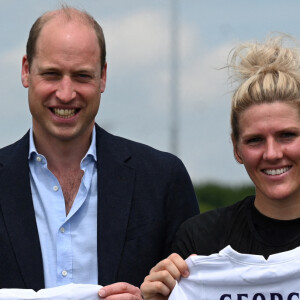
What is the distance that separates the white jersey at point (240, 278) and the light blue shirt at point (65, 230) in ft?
2.09

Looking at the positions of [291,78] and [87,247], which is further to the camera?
[87,247]

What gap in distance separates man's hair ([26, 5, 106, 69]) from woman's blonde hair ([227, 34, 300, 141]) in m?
0.88

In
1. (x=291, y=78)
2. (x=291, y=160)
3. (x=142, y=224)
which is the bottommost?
(x=142, y=224)

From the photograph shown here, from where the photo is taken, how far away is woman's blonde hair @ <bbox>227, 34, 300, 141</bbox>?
3590 mm

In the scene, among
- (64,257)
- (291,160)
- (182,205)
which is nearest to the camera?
(291,160)

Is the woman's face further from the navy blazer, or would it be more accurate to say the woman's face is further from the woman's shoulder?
the navy blazer

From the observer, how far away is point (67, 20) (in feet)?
14.3

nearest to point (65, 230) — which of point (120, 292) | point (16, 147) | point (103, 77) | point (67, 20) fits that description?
point (120, 292)

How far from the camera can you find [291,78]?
11.9 feet

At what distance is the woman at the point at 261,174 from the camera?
11.6ft

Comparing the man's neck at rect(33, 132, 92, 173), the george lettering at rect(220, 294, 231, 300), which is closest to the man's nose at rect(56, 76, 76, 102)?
the man's neck at rect(33, 132, 92, 173)

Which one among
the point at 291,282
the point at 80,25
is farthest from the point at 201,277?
the point at 80,25

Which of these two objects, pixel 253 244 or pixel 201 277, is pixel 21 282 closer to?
pixel 201 277

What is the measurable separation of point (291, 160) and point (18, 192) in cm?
149
